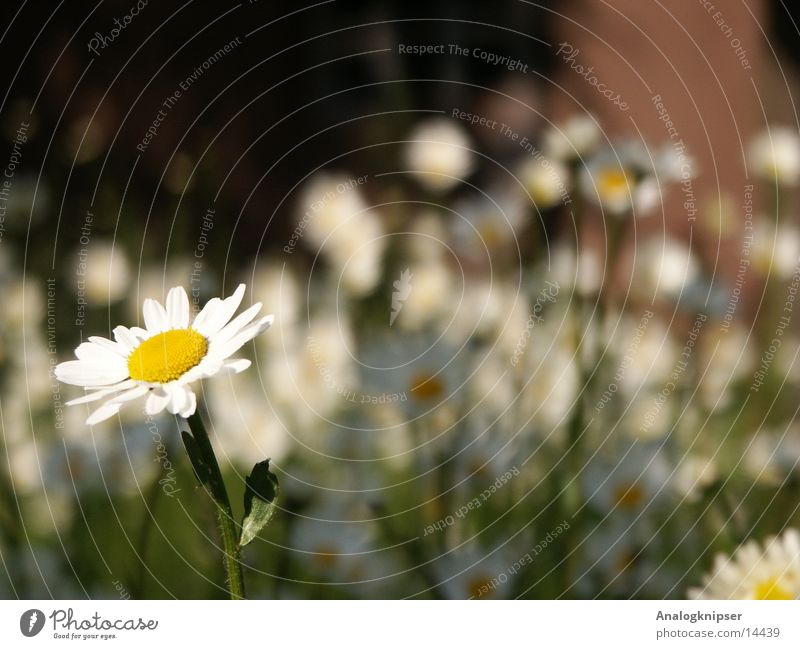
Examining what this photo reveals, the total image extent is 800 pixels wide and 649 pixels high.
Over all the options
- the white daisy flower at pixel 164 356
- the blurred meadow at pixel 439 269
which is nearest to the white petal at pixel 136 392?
the white daisy flower at pixel 164 356

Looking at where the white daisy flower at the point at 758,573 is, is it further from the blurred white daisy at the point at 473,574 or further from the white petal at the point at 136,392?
the white petal at the point at 136,392

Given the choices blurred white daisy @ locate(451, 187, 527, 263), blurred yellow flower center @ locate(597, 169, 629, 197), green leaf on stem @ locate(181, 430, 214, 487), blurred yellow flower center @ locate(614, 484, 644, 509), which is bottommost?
blurred yellow flower center @ locate(614, 484, 644, 509)

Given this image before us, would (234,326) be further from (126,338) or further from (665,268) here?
(665,268)

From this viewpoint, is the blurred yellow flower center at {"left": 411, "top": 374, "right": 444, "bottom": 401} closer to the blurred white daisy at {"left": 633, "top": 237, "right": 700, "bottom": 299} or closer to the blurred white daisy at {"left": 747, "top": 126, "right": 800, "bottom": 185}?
the blurred white daisy at {"left": 633, "top": 237, "right": 700, "bottom": 299}

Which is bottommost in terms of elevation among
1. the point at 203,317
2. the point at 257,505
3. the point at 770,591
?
the point at 770,591

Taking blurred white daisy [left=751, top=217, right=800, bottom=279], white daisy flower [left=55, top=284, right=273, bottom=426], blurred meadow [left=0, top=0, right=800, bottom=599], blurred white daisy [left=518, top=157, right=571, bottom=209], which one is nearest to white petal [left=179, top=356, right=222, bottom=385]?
white daisy flower [left=55, top=284, right=273, bottom=426]

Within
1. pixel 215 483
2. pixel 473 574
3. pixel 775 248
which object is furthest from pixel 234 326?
pixel 775 248

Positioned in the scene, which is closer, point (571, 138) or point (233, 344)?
point (233, 344)
